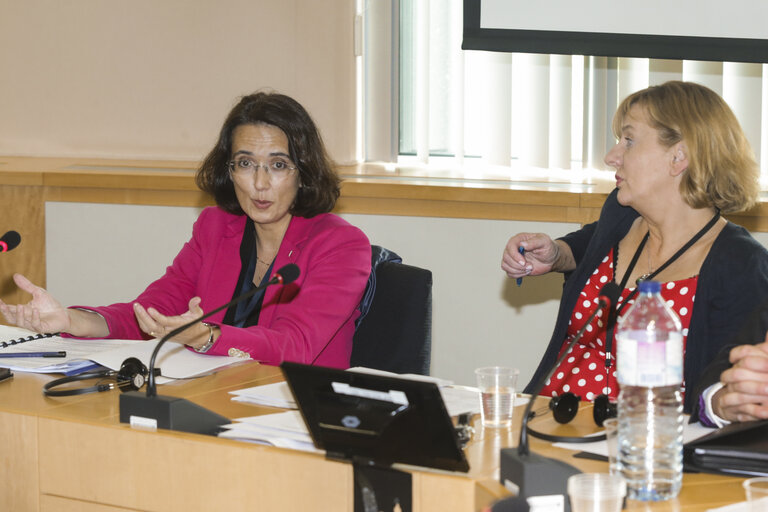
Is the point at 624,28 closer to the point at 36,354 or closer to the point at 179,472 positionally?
the point at 36,354

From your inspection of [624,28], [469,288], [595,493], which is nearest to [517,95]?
[624,28]

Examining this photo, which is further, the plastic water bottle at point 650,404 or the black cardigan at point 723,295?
the black cardigan at point 723,295

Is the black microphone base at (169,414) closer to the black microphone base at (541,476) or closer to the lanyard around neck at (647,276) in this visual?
the black microphone base at (541,476)

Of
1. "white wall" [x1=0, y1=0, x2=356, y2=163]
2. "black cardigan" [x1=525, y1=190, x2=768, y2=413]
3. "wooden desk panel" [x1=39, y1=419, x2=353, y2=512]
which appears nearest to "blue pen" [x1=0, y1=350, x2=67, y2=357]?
"wooden desk panel" [x1=39, y1=419, x2=353, y2=512]

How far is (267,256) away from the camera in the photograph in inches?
105

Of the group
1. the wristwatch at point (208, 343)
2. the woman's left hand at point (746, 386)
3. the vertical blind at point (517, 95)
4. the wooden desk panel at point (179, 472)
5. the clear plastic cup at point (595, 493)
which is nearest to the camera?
the clear plastic cup at point (595, 493)

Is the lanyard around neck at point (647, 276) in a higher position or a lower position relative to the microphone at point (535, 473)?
higher

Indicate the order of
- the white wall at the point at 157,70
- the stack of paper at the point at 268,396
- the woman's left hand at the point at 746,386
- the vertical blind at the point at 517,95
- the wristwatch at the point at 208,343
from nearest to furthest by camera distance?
the woman's left hand at the point at 746,386 → the stack of paper at the point at 268,396 → the wristwatch at the point at 208,343 → the vertical blind at the point at 517,95 → the white wall at the point at 157,70

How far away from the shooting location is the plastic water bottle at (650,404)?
1334mm

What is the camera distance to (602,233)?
2561 millimetres

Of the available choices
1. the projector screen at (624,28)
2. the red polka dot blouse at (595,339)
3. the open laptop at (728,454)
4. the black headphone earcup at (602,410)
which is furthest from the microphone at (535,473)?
the projector screen at (624,28)

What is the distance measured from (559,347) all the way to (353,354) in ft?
1.71

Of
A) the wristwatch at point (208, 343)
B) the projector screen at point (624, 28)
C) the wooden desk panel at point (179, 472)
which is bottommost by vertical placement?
the wooden desk panel at point (179, 472)

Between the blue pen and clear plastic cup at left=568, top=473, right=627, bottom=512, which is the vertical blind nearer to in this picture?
the blue pen
